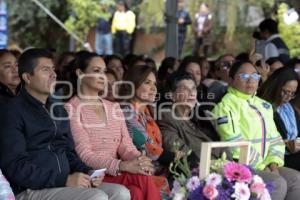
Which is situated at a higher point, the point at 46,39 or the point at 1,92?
the point at 46,39

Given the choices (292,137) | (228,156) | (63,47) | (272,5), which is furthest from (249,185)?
(63,47)

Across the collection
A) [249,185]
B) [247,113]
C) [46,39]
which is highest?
[46,39]

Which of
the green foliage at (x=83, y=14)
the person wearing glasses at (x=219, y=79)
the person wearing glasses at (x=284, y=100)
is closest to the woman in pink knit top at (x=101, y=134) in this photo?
the person wearing glasses at (x=219, y=79)

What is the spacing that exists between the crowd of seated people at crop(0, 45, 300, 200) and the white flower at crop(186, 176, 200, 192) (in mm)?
441

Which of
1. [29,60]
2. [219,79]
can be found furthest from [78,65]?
[219,79]

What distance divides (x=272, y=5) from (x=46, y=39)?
6212 mm

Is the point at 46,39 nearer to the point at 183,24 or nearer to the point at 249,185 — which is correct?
the point at 183,24

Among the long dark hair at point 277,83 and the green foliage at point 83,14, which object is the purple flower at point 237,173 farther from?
the green foliage at point 83,14

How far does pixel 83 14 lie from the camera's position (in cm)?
1656

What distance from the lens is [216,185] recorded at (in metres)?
3.52

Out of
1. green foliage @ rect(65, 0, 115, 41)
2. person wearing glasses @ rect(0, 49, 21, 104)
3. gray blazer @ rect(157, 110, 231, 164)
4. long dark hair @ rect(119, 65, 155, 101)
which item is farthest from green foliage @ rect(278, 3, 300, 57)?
person wearing glasses @ rect(0, 49, 21, 104)

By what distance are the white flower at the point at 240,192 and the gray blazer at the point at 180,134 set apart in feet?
3.92

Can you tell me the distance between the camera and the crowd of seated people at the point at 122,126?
365cm

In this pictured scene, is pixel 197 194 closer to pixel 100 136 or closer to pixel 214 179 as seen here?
pixel 214 179
